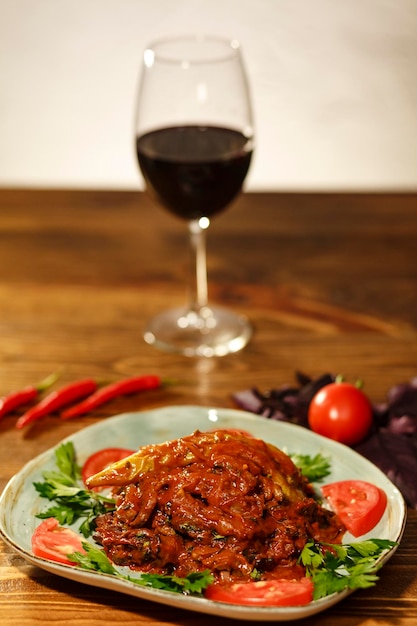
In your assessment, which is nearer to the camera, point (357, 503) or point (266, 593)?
point (266, 593)

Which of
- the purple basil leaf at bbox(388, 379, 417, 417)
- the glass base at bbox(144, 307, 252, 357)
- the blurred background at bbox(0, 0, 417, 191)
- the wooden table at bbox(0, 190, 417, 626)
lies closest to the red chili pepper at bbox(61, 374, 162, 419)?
the wooden table at bbox(0, 190, 417, 626)

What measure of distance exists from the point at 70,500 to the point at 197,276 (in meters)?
1.01

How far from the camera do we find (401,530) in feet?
4.39

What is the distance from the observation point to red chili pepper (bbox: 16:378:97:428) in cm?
186

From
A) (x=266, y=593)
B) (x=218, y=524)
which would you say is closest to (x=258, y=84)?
(x=218, y=524)

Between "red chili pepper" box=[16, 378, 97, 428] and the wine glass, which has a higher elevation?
the wine glass

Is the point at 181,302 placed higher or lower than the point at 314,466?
higher

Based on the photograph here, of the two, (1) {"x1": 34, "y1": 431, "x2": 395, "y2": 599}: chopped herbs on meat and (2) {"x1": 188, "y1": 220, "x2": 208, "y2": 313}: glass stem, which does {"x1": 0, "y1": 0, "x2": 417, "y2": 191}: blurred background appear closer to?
(2) {"x1": 188, "y1": 220, "x2": 208, "y2": 313}: glass stem

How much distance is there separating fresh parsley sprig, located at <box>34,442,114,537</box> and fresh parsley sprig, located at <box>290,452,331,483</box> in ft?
1.04

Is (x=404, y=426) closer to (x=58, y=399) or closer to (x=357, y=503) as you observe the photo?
(x=357, y=503)

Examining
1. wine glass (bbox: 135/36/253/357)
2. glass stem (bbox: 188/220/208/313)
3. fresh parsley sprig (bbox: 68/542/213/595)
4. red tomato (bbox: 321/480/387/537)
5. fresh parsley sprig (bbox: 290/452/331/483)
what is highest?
wine glass (bbox: 135/36/253/357)

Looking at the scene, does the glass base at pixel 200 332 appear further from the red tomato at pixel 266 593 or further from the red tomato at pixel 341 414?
the red tomato at pixel 266 593

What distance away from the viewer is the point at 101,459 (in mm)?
1585

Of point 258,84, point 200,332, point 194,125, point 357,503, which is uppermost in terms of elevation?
point 258,84
